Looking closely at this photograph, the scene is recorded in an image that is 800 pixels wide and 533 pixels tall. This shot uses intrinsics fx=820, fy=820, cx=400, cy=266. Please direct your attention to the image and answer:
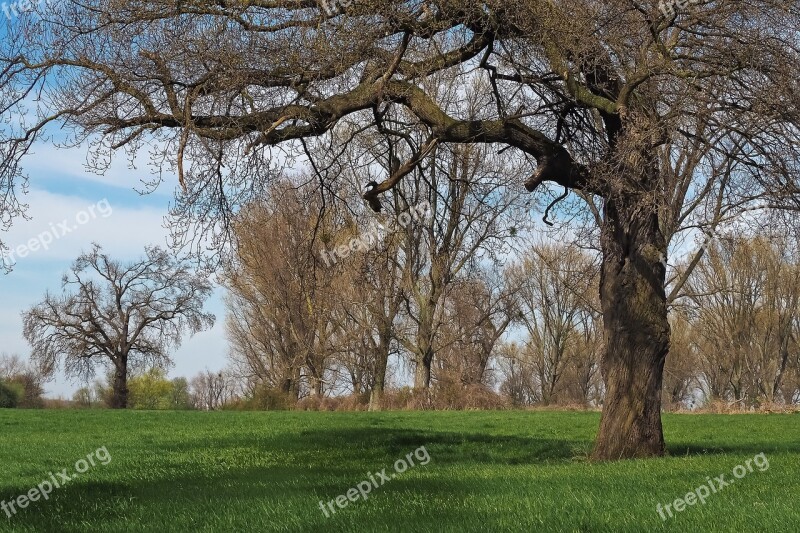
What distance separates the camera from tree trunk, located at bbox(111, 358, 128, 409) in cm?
5353

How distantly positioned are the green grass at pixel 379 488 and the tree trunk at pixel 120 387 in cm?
3638

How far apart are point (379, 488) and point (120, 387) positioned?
4862 cm

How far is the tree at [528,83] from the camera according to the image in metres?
10.1

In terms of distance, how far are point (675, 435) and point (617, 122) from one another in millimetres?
9633

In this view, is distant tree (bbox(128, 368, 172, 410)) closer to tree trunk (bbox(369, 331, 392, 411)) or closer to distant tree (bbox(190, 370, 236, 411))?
distant tree (bbox(190, 370, 236, 411))

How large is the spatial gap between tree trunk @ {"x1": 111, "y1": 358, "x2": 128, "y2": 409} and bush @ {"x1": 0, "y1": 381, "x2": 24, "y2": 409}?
33.4ft

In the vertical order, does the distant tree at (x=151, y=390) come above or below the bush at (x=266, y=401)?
above

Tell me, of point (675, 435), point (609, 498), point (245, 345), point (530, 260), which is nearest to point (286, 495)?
point (609, 498)

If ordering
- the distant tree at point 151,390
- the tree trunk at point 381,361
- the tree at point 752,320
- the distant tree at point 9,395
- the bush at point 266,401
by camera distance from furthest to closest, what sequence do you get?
the distant tree at point 151,390, the tree at point 752,320, the distant tree at point 9,395, the tree trunk at point 381,361, the bush at point 266,401

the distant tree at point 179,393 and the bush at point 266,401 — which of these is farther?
the distant tree at point 179,393

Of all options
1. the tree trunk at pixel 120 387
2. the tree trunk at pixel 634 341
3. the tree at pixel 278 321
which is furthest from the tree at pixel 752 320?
the tree trunk at pixel 634 341

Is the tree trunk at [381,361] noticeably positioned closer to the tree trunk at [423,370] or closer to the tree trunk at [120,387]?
the tree trunk at [423,370]

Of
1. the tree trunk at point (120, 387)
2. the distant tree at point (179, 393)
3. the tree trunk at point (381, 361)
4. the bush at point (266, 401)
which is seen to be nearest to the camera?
the bush at point (266, 401)

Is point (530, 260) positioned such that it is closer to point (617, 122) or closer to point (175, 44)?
point (617, 122)
